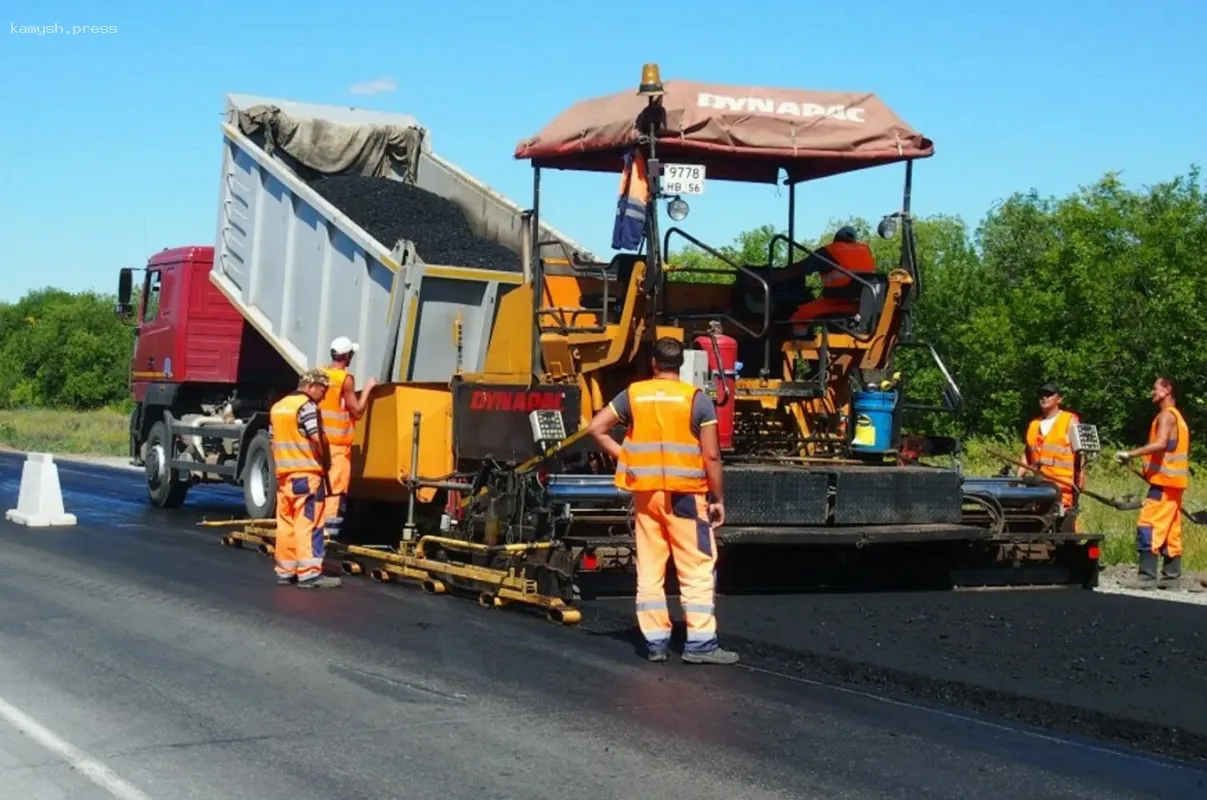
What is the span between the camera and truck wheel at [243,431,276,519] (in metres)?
13.0

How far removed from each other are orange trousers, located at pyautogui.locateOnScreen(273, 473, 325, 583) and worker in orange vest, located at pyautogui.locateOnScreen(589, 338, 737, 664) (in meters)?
3.14

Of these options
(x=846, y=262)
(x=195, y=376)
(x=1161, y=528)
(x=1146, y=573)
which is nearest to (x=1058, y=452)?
(x=1161, y=528)

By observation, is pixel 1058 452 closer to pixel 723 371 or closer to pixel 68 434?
pixel 723 371

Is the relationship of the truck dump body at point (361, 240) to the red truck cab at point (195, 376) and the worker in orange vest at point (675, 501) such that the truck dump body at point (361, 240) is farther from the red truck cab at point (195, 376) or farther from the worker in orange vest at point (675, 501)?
the worker in orange vest at point (675, 501)

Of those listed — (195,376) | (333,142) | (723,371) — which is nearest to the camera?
(723,371)

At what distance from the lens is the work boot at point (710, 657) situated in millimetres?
7105

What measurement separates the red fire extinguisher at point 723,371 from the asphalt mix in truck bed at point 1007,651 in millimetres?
1035

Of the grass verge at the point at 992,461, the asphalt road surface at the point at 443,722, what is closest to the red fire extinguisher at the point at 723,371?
the asphalt road surface at the point at 443,722

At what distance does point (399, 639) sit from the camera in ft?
25.2

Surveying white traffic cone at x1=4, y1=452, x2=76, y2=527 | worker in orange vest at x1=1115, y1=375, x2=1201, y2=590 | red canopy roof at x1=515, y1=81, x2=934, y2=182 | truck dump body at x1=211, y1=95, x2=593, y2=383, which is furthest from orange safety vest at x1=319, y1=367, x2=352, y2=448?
worker in orange vest at x1=1115, y1=375, x2=1201, y2=590

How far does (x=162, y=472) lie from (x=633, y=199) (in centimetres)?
873

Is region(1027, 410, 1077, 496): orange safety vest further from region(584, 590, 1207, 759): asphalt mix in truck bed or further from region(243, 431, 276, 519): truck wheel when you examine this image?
region(243, 431, 276, 519): truck wheel

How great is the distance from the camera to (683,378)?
881 centimetres

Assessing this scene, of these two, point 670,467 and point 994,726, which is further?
point 670,467
